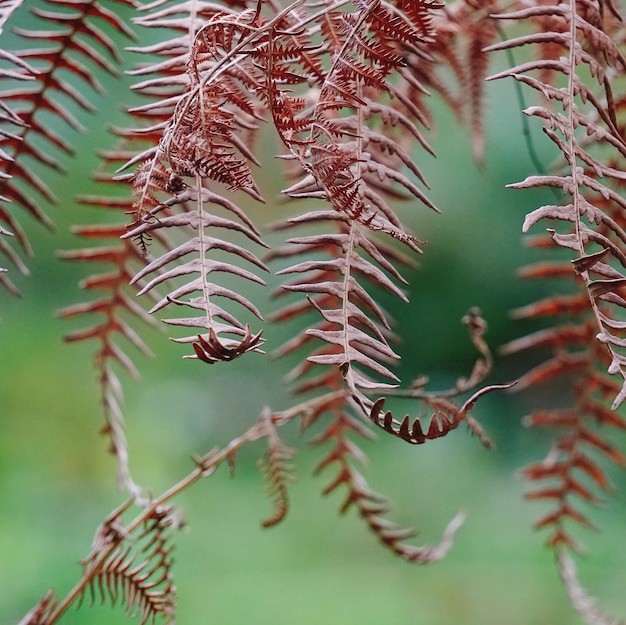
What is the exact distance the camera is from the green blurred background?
1.15 m

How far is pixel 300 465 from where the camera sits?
153 centimetres

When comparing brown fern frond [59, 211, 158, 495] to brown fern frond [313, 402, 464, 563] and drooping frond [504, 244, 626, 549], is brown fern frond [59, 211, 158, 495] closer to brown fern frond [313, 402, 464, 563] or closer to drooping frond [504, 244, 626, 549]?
brown fern frond [313, 402, 464, 563]

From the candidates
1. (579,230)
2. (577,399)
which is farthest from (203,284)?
(577,399)

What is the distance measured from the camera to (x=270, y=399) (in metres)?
1.53

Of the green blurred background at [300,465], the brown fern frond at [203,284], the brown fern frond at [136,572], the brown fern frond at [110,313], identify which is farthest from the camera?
the green blurred background at [300,465]

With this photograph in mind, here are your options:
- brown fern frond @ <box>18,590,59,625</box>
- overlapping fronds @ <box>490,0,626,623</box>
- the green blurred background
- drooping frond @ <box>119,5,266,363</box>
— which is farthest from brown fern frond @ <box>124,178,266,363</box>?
the green blurred background

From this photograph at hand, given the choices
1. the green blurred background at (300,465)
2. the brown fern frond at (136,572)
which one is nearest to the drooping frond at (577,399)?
the brown fern frond at (136,572)

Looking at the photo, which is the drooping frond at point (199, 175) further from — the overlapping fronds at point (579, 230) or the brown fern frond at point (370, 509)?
the brown fern frond at point (370, 509)

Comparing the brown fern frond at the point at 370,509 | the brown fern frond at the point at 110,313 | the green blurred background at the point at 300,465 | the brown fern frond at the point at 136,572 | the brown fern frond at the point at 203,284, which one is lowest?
the green blurred background at the point at 300,465

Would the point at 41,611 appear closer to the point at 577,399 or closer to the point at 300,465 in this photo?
the point at 577,399

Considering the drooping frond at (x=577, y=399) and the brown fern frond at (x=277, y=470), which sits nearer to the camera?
the brown fern frond at (x=277, y=470)

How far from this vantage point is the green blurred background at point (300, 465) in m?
1.15

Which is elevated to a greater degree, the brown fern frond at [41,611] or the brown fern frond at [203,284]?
the brown fern frond at [203,284]

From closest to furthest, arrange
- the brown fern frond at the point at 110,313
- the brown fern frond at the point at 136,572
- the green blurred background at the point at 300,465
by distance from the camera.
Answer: the brown fern frond at the point at 136,572, the brown fern frond at the point at 110,313, the green blurred background at the point at 300,465
